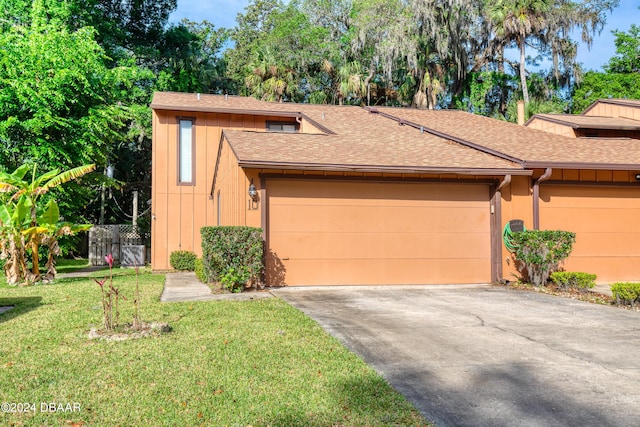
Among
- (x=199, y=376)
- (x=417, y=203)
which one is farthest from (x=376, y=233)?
(x=199, y=376)

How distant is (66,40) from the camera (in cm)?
1700

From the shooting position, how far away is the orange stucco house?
10.8 m

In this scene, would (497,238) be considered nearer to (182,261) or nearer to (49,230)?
(182,261)

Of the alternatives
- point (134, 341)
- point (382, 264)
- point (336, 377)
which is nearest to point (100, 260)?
point (382, 264)

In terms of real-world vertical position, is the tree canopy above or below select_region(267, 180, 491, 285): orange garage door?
above

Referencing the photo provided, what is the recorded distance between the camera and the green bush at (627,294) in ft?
27.2

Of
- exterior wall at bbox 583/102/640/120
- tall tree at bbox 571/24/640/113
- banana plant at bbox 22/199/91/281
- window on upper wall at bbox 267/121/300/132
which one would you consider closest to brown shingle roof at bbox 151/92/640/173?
window on upper wall at bbox 267/121/300/132

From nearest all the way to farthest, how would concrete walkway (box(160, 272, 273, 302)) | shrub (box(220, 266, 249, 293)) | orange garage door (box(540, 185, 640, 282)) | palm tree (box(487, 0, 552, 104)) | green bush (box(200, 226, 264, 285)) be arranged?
concrete walkway (box(160, 272, 273, 302)), shrub (box(220, 266, 249, 293)), green bush (box(200, 226, 264, 285)), orange garage door (box(540, 185, 640, 282)), palm tree (box(487, 0, 552, 104))

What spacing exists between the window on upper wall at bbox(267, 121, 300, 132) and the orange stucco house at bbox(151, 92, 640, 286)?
3966mm

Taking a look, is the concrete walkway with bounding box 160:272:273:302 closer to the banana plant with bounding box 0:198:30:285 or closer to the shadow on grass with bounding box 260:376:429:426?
the banana plant with bounding box 0:198:30:285

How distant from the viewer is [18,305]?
860cm

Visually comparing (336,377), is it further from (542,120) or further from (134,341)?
(542,120)

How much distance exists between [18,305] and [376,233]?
702 centimetres

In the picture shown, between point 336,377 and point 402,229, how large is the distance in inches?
285
